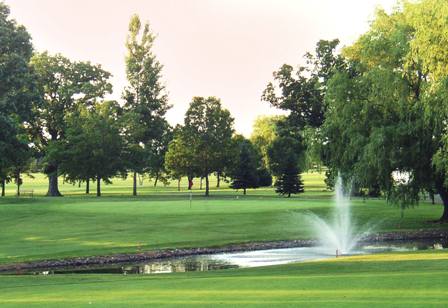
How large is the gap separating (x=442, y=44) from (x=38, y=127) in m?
74.8

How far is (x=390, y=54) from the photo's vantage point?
42.1 m

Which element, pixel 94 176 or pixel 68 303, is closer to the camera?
pixel 68 303

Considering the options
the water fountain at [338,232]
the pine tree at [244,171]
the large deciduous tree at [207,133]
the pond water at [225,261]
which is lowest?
the pond water at [225,261]

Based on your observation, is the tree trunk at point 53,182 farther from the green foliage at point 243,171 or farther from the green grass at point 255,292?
the green grass at point 255,292

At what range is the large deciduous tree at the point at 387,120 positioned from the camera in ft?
132

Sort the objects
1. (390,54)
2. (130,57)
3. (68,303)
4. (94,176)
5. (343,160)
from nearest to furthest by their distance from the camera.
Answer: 1. (68,303)
2. (390,54)
3. (343,160)
4. (94,176)
5. (130,57)

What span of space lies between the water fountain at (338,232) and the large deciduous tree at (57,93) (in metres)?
52.2

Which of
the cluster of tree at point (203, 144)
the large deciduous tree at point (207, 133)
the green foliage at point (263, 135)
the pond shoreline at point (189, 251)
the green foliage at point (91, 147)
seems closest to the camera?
the pond shoreline at point (189, 251)

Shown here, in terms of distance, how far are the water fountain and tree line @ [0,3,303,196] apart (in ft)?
139

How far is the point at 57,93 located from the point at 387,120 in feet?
203

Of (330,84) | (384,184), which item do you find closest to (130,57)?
(330,84)

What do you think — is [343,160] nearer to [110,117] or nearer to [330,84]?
[330,84]

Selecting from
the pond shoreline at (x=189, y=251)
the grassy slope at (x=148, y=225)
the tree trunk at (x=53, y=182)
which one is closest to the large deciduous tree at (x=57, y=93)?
the tree trunk at (x=53, y=182)

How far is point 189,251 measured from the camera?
34312 millimetres
